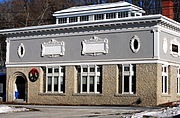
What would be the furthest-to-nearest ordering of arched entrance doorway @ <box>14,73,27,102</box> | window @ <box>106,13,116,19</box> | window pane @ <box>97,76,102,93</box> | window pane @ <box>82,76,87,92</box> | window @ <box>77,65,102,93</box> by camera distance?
arched entrance doorway @ <box>14,73,27,102</box>
window @ <box>106,13,116,19</box>
window pane @ <box>82,76,87,92</box>
window @ <box>77,65,102,93</box>
window pane @ <box>97,76,102,93</box>

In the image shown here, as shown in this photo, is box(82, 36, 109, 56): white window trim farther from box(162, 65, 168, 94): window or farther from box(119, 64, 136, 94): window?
box(162, 65, 168, 94): window

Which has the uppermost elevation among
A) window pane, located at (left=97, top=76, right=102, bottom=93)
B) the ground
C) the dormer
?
the dormer

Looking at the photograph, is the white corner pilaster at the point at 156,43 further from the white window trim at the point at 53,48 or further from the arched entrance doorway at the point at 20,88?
the arched entrance doorway at the point at 20,88

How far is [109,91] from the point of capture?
39438 millimetres

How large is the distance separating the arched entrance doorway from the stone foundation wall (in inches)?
59.5

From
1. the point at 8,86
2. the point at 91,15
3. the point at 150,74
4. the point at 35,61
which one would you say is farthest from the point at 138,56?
the point at 8,86

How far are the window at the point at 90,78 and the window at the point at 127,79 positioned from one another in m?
2.24

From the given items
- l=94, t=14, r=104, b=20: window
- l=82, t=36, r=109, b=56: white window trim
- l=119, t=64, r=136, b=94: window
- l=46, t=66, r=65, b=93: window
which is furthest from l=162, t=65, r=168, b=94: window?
l=46, t=66, r=65, b=93: window

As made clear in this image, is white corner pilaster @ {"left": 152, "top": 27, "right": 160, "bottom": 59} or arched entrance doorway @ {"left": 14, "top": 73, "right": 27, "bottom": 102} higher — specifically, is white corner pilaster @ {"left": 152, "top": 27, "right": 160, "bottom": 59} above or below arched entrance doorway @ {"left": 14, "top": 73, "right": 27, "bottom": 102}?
above

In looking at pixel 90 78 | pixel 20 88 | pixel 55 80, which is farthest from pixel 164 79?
pixel 20 88

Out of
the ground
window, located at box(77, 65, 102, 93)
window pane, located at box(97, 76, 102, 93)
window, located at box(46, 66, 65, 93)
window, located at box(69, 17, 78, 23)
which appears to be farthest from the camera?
window, located at box(69, 17, 78, 23)

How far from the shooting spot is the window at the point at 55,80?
42.7 m

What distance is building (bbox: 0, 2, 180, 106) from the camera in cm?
3800

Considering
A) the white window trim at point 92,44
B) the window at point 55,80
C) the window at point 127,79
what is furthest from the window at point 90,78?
the window at point 127,79
